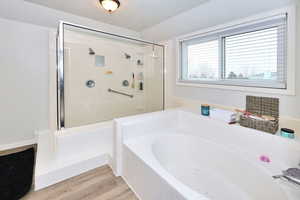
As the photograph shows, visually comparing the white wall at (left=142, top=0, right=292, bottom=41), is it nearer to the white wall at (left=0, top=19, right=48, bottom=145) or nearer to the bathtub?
the bathtub

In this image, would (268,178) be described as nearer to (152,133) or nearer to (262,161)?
(262,161)

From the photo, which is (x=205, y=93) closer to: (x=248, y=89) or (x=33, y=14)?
(x=248, y=89)

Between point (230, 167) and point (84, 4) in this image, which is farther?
point (84, 4)

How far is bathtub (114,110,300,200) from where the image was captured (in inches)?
42.6

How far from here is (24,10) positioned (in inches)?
85.0

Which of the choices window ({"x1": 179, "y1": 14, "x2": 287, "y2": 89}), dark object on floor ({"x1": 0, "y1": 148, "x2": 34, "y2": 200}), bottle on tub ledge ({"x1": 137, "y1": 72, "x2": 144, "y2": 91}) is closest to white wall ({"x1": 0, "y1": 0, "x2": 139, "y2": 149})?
dark object on floor ({"x1": 0, "y1": 148, "x2": 34, "y2": 200})

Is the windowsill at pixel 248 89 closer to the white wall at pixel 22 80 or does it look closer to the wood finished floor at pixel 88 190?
the wood finished floor at pixel 88 190

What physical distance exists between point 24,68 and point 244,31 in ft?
10.9

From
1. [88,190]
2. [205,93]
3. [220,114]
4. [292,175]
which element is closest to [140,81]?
[205,93]

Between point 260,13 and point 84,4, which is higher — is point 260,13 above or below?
below

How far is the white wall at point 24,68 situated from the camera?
7.26ft

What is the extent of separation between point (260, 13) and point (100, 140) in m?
2.45

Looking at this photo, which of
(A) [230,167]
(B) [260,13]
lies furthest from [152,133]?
(B) [260,13]

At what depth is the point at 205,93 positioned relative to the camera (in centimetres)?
220
